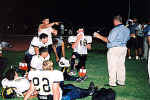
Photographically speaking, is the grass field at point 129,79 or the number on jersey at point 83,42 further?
the number on jersey at point 83,42

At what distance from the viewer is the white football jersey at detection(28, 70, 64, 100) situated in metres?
5.86

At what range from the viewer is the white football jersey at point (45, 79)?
5.86m

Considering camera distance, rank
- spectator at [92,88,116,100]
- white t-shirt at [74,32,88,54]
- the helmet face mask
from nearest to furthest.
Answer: spectator at [92,88,116,100] < the helmet face mask < white t-shirt at [74,32,88,54]

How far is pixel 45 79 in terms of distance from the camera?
589 cm

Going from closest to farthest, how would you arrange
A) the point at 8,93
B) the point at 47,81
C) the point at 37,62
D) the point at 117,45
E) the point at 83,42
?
the point at 47,81 < the point at 8,93 < the point at 37,62 < the point at 117,45 < the point at 83,42

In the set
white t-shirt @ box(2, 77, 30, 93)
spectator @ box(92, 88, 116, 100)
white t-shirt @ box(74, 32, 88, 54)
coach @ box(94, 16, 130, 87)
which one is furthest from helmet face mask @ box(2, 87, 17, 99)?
white t-shirt @ box(74, 32, 88, 54)

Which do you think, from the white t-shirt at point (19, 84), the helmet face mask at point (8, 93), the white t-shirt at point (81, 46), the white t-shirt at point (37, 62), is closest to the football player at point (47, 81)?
the white t-shirt at point (19, 84)

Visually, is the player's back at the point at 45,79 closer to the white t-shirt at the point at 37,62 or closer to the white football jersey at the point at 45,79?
the white football jersey at the point at 45,79

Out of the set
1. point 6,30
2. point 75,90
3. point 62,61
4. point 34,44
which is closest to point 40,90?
point 75,90

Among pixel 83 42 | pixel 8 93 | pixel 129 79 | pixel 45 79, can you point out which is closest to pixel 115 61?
pixel 129 79

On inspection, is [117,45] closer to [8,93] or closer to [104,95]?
[104,95]

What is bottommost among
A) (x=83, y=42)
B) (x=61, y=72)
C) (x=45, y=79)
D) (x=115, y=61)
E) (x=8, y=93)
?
(x=8, y=93)

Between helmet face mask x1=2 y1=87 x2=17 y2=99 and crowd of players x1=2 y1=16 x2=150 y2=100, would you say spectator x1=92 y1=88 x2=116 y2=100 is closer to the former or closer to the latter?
crowd of players x1=2 y1=16 x2=150 y2=100

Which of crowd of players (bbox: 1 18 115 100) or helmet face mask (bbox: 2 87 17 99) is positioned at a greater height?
crowd of players (bbox: 1 18 115 100)
